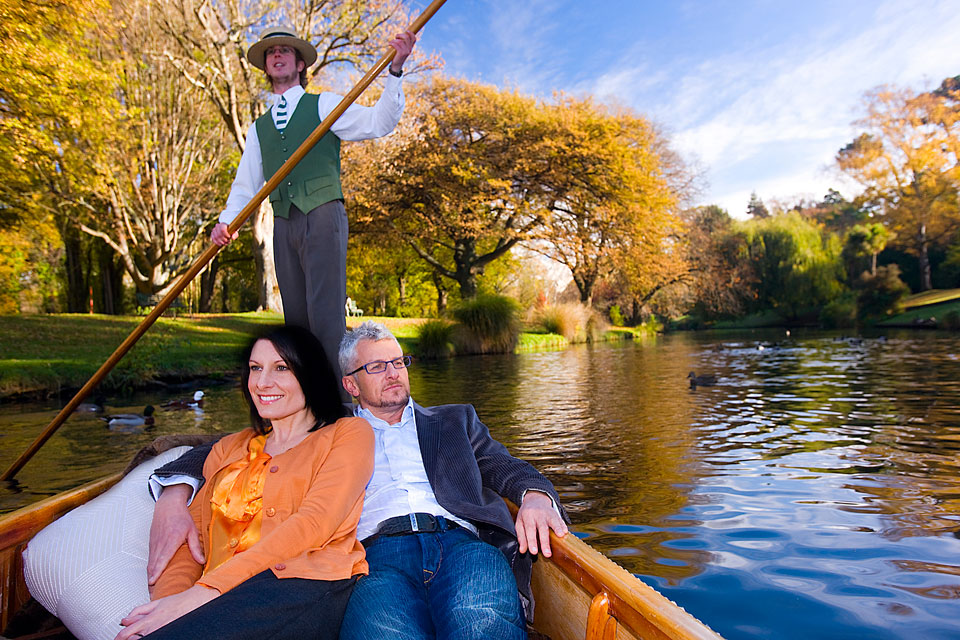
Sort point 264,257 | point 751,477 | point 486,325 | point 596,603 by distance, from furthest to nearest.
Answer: point 486,325 → point 264,257 → point 751,477 → point 596,603

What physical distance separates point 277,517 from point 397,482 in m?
0.40

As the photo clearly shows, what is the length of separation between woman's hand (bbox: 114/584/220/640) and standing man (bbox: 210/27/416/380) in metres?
1.64

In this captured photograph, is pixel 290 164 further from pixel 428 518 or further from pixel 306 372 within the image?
pixel 428 518

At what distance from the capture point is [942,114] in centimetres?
2486

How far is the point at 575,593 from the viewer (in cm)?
155

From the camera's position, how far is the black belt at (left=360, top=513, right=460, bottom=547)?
1.89 meters

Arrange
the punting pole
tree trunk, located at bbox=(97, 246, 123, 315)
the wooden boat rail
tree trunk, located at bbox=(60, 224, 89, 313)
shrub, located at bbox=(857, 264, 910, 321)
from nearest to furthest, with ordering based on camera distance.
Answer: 1. the wooden boat rail
2. the punting pole
3. shrub, located at bbox=(857, 264, 910, 321)
4. tree trunk, located at bbox=(60, 224, 89, 313)
5. tree trunk, located at bbox=(97, 246, 123, 315)

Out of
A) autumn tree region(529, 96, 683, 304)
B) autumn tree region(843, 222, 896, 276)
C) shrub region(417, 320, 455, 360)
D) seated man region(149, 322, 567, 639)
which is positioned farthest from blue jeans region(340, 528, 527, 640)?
autumn tree region(843, 222, 896, 276)

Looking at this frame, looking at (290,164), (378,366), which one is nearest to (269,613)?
(378,366)

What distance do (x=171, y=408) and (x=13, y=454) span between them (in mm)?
2441

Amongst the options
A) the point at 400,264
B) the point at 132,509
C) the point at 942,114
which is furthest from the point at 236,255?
the point at 942,114

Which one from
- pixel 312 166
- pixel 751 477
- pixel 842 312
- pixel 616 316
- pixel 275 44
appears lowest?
pixel 751 477

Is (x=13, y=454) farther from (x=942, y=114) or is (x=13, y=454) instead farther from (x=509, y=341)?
(x=942, y=114)

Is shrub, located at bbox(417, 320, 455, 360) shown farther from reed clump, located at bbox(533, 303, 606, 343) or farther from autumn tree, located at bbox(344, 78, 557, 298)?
reed clump, located at bbox(533, 303, 606, 343)
